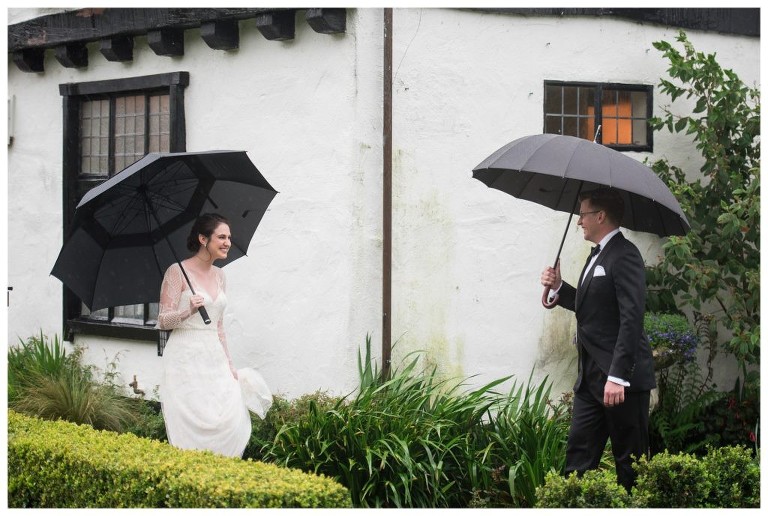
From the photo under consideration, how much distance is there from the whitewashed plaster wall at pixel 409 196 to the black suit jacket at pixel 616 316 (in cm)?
216

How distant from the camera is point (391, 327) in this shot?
808 centimetres

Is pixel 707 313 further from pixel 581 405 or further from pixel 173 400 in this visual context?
pixel 173 400

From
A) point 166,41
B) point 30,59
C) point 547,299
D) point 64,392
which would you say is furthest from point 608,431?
point 30,59

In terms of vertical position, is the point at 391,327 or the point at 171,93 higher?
the point at 171,93

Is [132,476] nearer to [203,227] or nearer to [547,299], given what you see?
[203,227]

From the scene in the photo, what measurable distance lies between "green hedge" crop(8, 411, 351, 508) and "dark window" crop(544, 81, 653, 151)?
4015mm

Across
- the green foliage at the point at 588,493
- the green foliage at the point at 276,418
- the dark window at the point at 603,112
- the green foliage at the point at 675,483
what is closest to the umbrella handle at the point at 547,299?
the green foliage at the point at 675,483

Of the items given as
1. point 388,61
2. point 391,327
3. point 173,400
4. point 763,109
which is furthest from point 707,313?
point 173,400

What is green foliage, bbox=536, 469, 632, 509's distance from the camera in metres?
5.19

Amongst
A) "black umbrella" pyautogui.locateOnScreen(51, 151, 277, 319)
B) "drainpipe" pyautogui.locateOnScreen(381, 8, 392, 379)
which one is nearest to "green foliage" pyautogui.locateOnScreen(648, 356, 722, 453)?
"drainpipe" pyautogui.locateOnScreen(381, 8, 392, 379)

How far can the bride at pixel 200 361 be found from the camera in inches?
257

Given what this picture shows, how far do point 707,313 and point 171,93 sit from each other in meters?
5.23

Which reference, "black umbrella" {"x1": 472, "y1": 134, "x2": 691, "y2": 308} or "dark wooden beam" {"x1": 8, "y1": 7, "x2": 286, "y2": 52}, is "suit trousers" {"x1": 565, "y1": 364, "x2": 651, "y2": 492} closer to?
"black umbrella" {"x1": 472, "y1": 134, "x2": 691, "y2": 308}

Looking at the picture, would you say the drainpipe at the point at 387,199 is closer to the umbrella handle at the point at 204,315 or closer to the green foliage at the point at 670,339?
the umbrella handle at the point at 204,315
